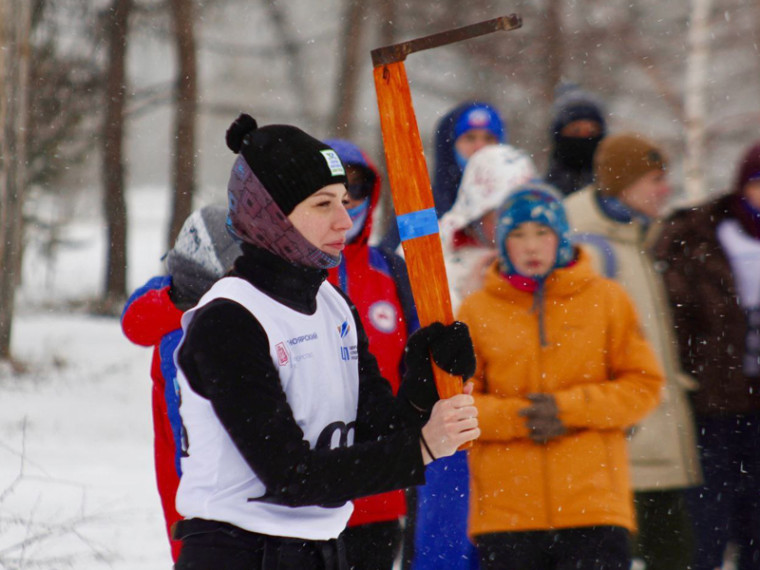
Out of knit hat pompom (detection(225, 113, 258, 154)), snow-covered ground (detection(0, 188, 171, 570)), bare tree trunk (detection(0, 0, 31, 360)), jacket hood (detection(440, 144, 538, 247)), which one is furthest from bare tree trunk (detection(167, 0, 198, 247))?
knit hat pompom (detection(225, 113, 258, 154))

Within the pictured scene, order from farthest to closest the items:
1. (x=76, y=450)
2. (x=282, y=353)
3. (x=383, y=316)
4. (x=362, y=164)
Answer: (x=76, y=450) → (x=362, y=164) → (x=383, y=316) → (x=282, y=353)

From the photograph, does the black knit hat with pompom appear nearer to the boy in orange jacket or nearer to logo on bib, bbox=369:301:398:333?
the boy in orange jacket

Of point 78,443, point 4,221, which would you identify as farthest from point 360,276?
point 4,221

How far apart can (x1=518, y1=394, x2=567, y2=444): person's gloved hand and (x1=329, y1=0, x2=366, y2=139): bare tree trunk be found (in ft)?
41.8

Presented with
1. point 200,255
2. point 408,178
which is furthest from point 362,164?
point 408,178

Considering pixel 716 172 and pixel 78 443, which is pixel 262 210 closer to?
pixel 78 443

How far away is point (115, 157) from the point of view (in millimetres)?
14508

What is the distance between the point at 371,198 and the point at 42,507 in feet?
7.72

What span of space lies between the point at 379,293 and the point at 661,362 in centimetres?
114

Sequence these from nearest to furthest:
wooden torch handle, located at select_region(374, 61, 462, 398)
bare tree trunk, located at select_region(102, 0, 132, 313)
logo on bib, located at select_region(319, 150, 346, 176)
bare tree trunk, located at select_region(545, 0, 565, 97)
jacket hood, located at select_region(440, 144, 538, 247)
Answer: wooden torch handle, located at select_region(374, 61, 462, 398), logo on bib, located at select_region(319, 150, 346, 176), jacket hood, located at select_region(440, 144, 538, 247), bare tree trunk, located at select_region(102, 0, 132, 313), bare tree trunk, located at select_region(545, 0, 565, 97)

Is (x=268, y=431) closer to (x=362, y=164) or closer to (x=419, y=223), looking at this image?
(x=419, y=223)

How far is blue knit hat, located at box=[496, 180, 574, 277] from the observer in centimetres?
359

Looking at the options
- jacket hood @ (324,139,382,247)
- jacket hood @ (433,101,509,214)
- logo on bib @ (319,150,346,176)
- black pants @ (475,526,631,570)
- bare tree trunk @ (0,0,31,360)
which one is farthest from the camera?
bare tree trunk @ (0,0,31,360)

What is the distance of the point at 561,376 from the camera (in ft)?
11.5
